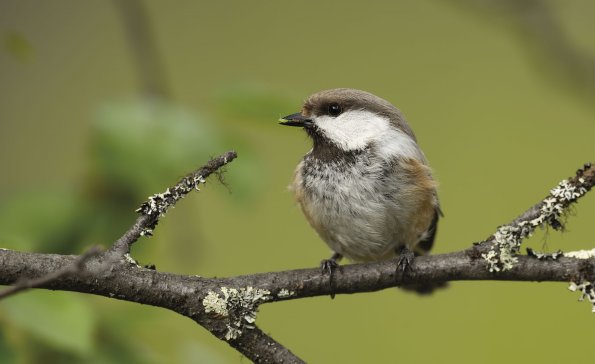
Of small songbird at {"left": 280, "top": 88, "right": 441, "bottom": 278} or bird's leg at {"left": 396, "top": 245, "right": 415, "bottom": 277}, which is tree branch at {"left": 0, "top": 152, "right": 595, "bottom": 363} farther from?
small songbird at {"left": 280, "top": 88, "right": 441, "bottom": 278}

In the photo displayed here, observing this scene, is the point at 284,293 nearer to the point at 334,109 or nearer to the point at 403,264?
the point at 403,264

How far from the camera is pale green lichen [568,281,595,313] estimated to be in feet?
4.77

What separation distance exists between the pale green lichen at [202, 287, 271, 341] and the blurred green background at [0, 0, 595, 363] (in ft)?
1.29

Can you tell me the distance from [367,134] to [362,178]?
13cm

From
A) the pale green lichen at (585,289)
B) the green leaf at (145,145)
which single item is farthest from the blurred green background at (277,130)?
the pale green lichen at (585,289)

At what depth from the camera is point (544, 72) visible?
2492mm

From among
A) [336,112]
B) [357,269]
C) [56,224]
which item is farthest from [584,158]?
[56,224]

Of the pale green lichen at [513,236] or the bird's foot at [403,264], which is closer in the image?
the pale green lichen at [513,236]

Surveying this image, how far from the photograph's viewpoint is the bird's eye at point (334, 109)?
7.18ft

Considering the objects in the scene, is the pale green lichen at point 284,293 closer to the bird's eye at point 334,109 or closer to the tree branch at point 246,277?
the tree branch at point 246,277

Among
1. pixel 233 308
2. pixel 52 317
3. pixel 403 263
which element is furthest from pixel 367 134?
pixel 52 317

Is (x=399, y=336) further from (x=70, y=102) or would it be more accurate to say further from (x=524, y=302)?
(x=70, y=102)

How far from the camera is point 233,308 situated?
150 cm

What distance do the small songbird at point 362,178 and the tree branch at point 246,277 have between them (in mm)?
441
